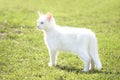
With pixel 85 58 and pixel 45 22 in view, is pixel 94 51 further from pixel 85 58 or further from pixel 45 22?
pixel 45 22

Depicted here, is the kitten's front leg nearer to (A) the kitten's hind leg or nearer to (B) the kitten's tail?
(A) the kitten's hind leg

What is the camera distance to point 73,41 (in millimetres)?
12172

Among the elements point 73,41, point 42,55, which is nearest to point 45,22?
point 73,41

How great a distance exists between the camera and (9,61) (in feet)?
44.1

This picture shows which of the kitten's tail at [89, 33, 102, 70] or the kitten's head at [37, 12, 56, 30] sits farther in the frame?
the kitten's head at [37, 12, 56, 30]

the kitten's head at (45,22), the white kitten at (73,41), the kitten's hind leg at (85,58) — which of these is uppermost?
the kitten's head at (45,22)

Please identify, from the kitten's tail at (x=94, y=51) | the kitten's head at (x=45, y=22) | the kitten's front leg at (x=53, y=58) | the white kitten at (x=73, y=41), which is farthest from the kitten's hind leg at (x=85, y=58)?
the kitten's head at (x=45, y=22)

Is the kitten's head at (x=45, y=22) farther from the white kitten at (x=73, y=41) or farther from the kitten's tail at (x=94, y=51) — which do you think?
the kitten's tail at (x=94, y=51)

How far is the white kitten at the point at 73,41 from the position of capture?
39.4 ft

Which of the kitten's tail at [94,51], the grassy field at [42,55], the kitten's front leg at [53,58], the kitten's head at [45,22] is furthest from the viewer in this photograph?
the kitten's front leg at [53,58]

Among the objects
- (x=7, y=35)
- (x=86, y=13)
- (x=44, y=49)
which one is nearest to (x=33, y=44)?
(x=44, y=49)

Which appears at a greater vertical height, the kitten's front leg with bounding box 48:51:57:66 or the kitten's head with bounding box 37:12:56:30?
the kitten's head with bounding box 37:12:56:30

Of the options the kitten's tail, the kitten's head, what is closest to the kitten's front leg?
the kitten's head

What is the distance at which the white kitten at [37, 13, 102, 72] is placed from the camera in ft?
39.4
